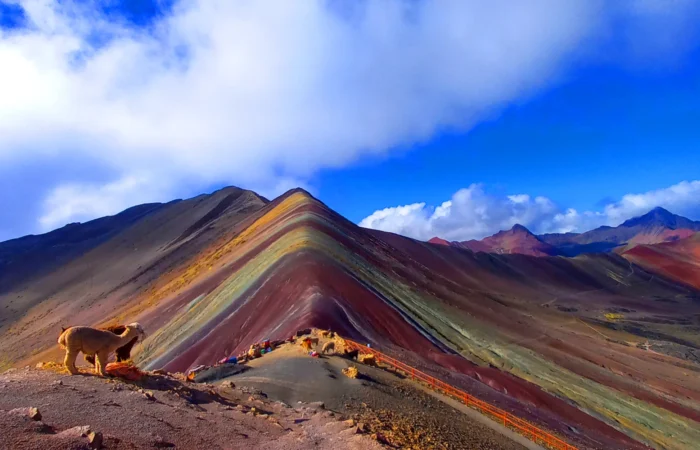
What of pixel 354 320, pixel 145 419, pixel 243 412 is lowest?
pixel 243 412

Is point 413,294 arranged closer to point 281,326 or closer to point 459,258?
point 281,326

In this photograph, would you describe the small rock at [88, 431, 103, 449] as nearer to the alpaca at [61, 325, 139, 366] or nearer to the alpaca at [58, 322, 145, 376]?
the alpaca at [58, 322, 145, 376]

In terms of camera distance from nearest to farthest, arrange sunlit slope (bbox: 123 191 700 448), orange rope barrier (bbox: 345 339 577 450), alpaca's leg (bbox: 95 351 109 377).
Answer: alpaca's leg (bbox: 95 351 109 377), orange rope barrier (bbox: 345 339 577 450), sunlit slope (bbox: 123 191 700 448)

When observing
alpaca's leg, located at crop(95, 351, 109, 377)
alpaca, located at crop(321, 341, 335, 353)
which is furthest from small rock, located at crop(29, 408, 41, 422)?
alpaca, located at crop(321, 341, 335, 353)

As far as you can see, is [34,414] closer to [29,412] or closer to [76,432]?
[29,412]

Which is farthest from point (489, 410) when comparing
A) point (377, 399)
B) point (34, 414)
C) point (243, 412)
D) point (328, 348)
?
point (34, 414)

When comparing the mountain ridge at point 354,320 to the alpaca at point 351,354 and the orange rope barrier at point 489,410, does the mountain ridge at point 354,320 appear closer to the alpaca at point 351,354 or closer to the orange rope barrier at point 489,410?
the orange rope barrier at point 489,410

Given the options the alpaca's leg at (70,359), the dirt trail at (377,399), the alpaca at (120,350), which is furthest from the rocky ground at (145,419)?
the dirt trail at (377,399)
